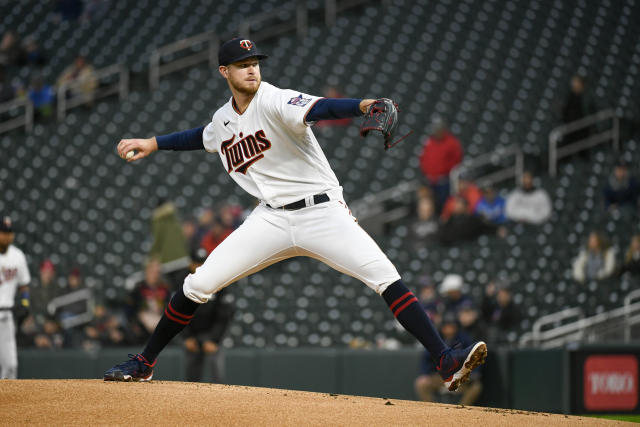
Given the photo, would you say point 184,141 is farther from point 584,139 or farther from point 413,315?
point 584,139

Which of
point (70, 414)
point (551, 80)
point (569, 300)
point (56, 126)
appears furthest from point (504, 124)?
point (70, 414)

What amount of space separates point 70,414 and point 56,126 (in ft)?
35.4

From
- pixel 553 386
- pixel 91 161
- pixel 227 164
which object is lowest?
pixel 553 386

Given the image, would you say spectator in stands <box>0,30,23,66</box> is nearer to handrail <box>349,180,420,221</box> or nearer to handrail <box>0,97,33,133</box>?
handrail <box>0,97,33,133</box>

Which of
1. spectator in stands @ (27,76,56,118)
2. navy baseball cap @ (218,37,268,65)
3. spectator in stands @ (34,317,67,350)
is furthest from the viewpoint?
spectator in stands @ (27,76,56,118)

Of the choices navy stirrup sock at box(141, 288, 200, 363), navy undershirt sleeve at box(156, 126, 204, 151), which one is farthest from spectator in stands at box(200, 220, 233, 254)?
navy stirrup sock at box(141, 288, 200, 363)

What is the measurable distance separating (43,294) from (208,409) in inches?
285

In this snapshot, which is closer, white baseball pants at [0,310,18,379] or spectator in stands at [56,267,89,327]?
white baseball pants at [0,310,18,379]

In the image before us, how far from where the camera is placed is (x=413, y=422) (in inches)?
147

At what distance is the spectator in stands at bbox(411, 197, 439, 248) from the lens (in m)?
10.5

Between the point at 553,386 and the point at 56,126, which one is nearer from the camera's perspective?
the point at 553,386

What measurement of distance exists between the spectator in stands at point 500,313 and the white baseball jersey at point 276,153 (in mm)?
5080

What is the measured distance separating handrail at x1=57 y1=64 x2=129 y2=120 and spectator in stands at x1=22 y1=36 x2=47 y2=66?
3.65 feet

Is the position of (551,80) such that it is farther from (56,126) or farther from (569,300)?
(56,126)
